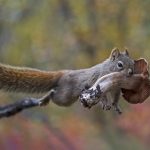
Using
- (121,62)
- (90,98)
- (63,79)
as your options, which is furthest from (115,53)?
(63,79)

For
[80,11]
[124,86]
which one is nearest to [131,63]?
[124,86]

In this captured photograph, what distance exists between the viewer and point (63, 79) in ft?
8.05

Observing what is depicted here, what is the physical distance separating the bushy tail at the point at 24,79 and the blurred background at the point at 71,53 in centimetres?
272

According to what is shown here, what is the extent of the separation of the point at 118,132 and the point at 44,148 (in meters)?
2.32

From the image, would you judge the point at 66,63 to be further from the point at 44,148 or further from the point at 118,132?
the point at 44,148

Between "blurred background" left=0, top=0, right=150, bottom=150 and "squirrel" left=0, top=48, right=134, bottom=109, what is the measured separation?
2737 mm

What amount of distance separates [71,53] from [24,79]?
5.59m

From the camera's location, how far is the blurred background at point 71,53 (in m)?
5.96

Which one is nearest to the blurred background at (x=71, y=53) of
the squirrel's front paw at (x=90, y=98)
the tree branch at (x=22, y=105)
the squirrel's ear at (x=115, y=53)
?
the tree branch at (x=22, y=105)

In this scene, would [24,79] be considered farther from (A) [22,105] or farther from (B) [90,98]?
(B) [90,98]

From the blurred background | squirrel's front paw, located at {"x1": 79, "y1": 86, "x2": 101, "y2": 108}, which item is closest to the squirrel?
squirrel's front paw, located at {"x1": 79, "y1": 86, "x2": 101, "y2": 108}

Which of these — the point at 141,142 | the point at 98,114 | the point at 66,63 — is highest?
the point at 66,63

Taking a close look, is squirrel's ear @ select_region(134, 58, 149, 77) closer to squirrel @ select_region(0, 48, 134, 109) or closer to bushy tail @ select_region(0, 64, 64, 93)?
squirrel @ select_region(0, 48, 134, 109)

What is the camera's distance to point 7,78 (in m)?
2.65
